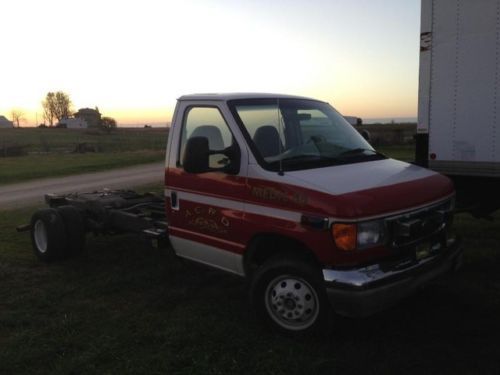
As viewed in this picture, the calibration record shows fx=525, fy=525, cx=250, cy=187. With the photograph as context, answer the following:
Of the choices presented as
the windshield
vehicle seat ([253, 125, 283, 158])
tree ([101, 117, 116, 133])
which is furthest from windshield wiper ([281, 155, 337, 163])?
tree ([101, 117, 116, 133])

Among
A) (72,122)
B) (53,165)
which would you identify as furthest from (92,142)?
(72,122)

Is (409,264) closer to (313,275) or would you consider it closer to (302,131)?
(313,275)

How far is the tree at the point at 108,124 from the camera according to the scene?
79.4 meters

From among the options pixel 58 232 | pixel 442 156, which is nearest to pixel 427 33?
pixel 442 156

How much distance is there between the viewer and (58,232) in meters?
6.81

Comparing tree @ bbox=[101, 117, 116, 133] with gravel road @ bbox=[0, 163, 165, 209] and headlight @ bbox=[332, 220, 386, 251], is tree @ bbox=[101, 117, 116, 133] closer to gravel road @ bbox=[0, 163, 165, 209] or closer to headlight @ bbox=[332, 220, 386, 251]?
gravel road @ bbox=[0, 163, 165, 209]

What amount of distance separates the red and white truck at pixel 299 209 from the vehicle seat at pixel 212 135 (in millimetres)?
13

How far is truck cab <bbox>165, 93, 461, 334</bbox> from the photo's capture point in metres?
4.02

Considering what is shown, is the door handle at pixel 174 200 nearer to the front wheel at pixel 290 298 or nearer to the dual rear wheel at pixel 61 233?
the front wheel at pixel 290 298

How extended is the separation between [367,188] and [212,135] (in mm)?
1638

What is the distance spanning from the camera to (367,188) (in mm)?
4121

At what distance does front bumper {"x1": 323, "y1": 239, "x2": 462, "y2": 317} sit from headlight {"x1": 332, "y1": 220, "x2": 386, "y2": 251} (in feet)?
0.65

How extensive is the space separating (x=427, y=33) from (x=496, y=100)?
1.14 meters

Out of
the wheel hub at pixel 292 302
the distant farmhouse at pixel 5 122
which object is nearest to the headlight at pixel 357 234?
the wheel hub at pixel 292 302
